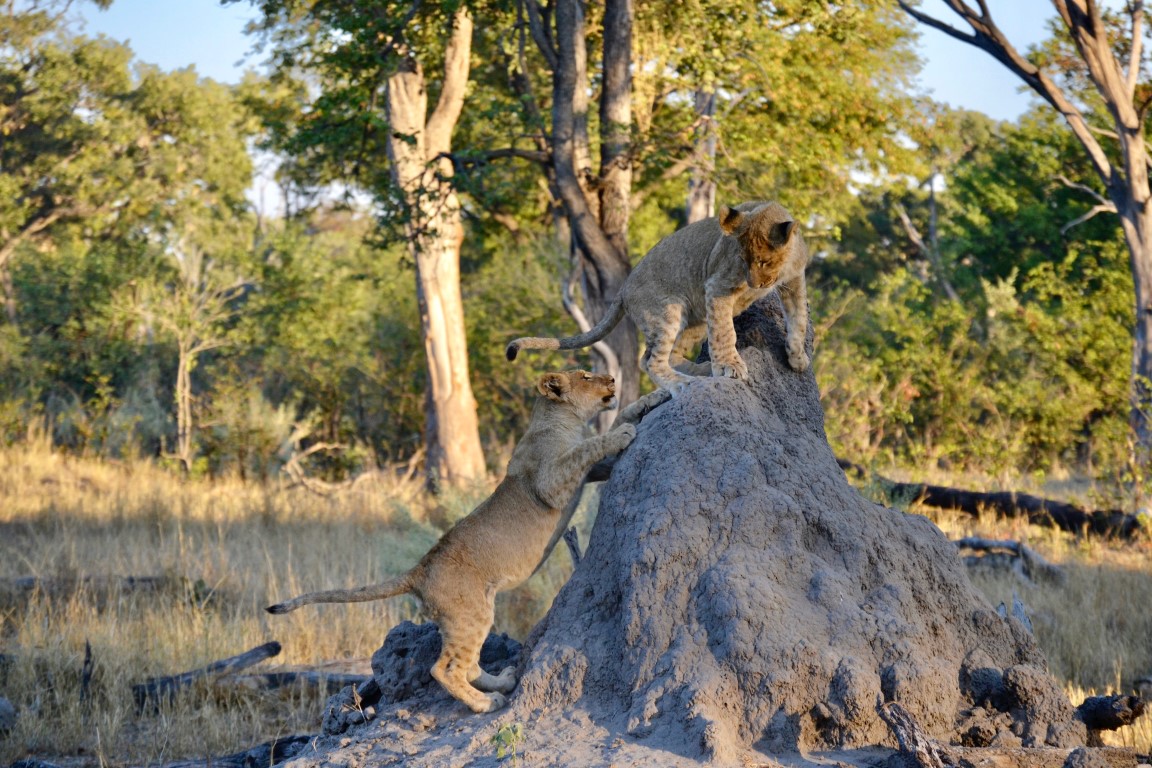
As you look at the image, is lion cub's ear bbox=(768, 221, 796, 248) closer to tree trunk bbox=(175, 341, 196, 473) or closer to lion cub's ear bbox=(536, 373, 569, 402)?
lion cub's ear bbox=(536, 373, 569, 402)

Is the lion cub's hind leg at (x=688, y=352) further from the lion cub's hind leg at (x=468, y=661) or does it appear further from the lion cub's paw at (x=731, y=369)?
the lion cub's hind leg at (x=468, y=661)

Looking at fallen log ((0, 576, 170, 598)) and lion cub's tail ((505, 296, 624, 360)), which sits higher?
lion cub's tail ((505, 296, 624, 360))

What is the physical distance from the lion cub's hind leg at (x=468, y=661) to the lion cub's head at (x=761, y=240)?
6.36 feet

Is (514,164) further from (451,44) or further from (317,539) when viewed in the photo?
(317,539)

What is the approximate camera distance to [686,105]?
1769 cm

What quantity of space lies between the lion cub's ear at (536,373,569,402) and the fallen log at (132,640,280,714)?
323cm

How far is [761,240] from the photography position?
542 centimetres

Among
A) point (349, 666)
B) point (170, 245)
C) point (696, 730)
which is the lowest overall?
point (349, 666)

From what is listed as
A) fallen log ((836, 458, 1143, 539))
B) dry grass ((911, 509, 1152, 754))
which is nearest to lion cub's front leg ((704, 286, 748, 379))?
dry grass ((911, 509, 1152, 754))

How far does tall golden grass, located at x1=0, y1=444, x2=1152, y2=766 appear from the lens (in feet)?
24.8

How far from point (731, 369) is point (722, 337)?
0.21m

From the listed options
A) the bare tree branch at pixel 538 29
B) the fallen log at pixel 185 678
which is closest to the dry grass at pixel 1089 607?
the fallen log at pixel 185 678

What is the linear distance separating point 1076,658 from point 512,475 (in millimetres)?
5125

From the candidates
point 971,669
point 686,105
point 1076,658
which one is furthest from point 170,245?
point 971,669
